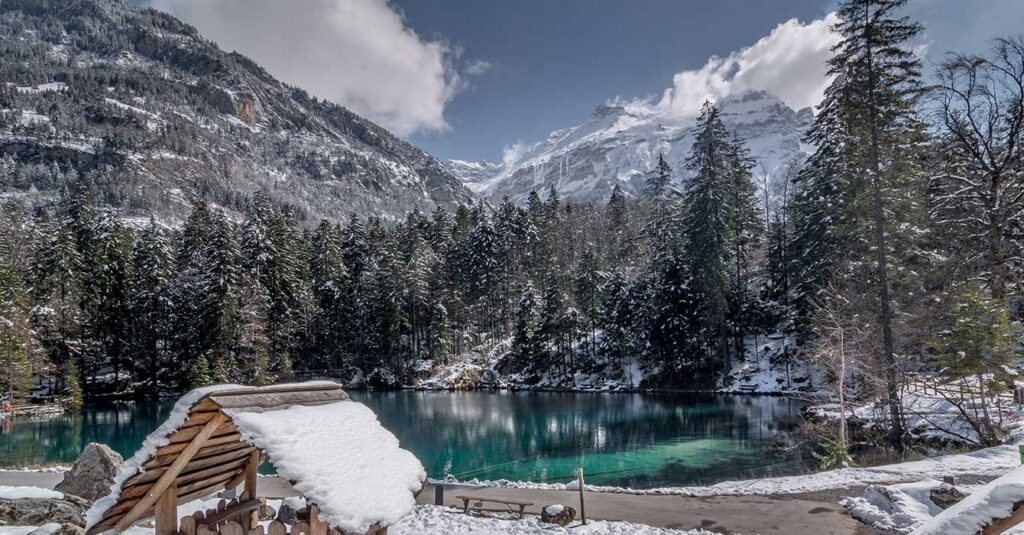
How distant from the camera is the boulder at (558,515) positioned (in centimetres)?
1130

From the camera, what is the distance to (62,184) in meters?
132

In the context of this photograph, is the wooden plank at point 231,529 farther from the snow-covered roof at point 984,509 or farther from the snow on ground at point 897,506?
the snow on ground at point 897,506

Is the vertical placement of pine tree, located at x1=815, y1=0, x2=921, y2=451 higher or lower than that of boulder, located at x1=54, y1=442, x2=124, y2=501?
higher

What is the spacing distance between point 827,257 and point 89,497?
121 ft

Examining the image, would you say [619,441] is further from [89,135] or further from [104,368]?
[89,135]

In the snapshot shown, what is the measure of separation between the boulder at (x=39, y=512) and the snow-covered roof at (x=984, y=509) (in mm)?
12036

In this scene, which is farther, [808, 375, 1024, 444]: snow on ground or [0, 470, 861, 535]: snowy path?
[808, 375, 1024, 444]: snow on ground

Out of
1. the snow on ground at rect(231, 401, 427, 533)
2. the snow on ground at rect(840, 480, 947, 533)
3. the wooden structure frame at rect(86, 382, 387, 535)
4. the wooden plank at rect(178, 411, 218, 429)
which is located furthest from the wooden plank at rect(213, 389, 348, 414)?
the snow on ground at rect(840, 480, 947, 533)

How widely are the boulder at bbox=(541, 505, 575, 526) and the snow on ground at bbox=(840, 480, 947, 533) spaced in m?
6.15

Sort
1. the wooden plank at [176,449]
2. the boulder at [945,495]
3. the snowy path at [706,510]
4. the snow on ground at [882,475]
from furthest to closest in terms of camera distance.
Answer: the snow on ground at [882,475] → the snowy path at [706,510] → the boulder at [945,495] → the wooden plank at [176,449]

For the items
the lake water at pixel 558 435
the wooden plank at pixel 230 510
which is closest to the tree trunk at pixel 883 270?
the lake water at pixel 558 435

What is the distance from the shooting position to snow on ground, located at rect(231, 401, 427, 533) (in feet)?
14.1

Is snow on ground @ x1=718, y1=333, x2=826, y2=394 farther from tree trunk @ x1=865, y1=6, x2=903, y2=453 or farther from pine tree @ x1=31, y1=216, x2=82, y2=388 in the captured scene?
pine tree @ x1=31, y1=216, x2=82, y2=388

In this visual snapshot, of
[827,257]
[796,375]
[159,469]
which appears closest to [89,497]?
[159,469]
